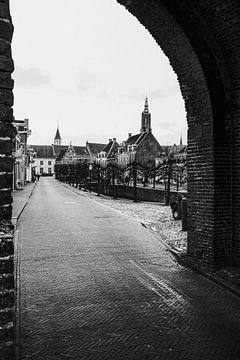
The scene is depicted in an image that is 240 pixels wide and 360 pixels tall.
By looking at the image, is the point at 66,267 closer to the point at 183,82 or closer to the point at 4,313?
the point at 183,82

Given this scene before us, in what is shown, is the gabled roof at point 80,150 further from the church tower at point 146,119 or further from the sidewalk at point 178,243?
the sidewalk at point 178,243

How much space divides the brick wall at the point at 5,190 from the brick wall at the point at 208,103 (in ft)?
17.4

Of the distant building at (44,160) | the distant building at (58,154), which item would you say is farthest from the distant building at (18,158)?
the distant building at (44,160)

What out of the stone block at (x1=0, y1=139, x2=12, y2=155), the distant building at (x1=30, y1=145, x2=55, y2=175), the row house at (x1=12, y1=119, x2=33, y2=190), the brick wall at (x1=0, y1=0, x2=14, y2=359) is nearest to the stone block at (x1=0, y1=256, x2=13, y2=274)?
the brick wall at (x1=0, y1=0, x2=14, y2=359)

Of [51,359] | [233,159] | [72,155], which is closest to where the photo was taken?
[51,359]

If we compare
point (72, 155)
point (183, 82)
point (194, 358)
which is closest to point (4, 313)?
point (194, 358)

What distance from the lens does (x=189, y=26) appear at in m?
7.14

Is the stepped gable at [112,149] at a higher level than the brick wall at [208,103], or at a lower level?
higher

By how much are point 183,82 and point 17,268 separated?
5.63m

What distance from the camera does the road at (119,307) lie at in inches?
173

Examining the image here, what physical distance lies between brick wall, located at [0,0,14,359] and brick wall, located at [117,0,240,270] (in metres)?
5.29

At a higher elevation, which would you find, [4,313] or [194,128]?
[194,128]

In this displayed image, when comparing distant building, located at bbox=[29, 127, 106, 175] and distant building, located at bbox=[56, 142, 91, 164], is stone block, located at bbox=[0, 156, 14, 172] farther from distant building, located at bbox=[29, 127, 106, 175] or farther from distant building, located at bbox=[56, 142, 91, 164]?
distant building, located at bbox=[56, 142, 91, 164]

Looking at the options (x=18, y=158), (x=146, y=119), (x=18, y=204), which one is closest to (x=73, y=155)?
(x=146, y=119)
